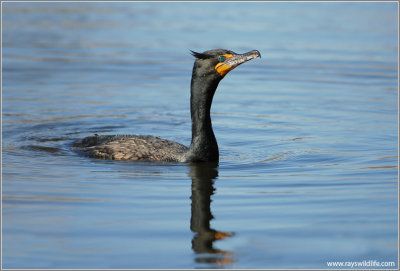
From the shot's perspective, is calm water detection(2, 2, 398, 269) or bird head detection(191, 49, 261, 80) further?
bird head detection(191, 49, 261, 80)

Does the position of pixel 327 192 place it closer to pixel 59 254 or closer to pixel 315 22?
pixel 59 254

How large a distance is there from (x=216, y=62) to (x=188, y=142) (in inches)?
119

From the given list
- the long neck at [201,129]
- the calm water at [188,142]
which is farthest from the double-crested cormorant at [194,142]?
the calm water at [188,142]

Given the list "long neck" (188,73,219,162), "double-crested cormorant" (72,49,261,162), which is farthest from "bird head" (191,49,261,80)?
"long neck" (188,73,219,162)

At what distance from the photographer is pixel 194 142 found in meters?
9.77

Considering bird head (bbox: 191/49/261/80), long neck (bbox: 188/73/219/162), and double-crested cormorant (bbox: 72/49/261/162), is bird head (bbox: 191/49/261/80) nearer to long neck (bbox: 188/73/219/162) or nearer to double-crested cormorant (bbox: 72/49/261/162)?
double-crested cormorant (bbox: 72/49/261/162)

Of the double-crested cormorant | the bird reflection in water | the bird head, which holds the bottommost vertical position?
the bird reflection in water

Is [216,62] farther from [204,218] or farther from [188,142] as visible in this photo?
[188,142]

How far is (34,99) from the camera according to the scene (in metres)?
14.9

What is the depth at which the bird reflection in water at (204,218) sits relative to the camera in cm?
620

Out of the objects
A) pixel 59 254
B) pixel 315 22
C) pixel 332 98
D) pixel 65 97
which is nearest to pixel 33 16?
pixel 315 22

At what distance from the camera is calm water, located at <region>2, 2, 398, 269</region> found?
21.2 feet

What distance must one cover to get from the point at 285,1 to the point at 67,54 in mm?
15318

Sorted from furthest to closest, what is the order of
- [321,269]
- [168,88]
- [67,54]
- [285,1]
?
[285,1]
[67,54]
[168,88]
[321,269]
